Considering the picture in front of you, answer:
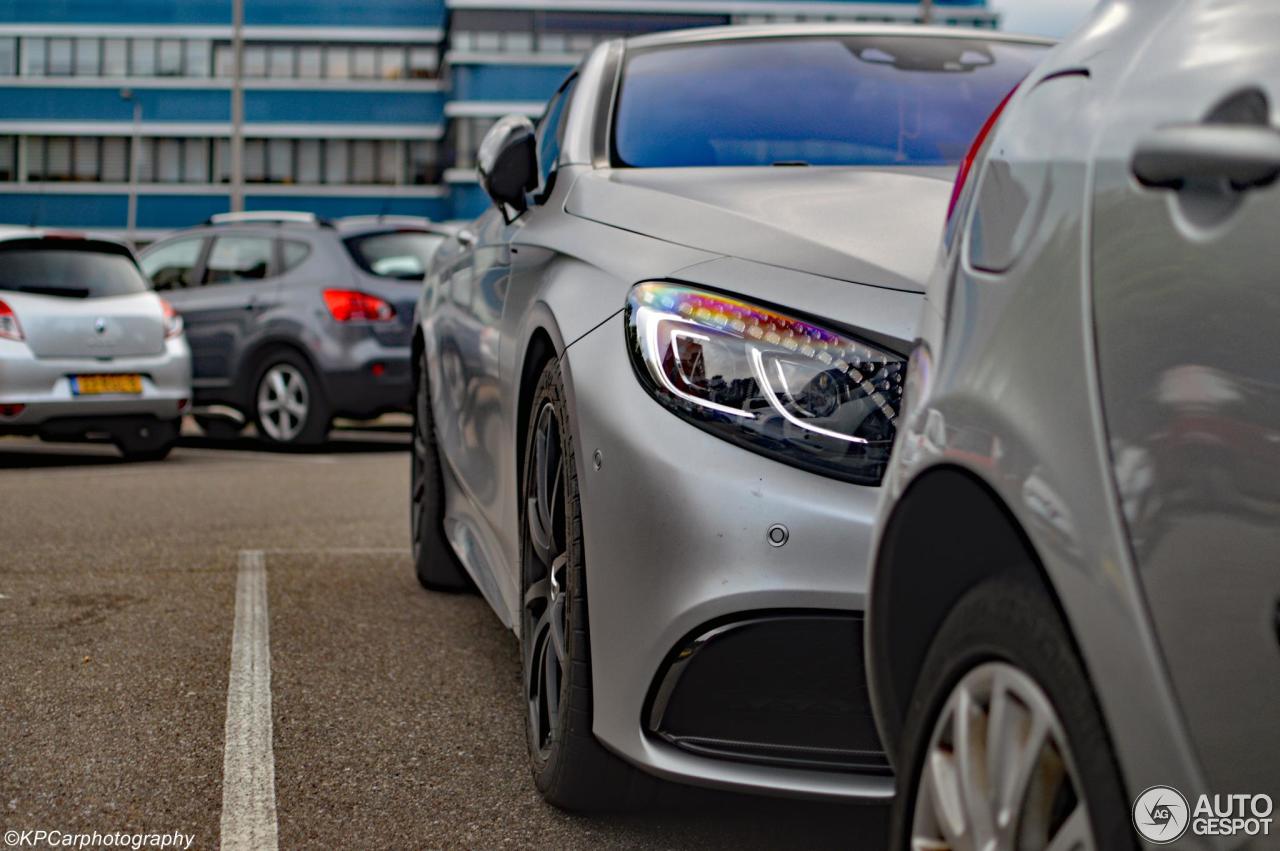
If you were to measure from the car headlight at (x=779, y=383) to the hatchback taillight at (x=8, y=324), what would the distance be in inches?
326

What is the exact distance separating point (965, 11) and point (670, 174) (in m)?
59.7

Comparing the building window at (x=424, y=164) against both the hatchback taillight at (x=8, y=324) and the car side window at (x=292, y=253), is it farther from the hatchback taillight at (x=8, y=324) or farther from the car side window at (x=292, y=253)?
the hatchback taillight at (x=8, y=324)

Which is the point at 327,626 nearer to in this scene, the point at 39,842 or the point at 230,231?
the point at 39,842

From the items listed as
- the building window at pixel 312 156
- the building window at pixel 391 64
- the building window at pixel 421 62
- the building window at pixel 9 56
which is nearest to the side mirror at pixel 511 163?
the building window at pixel 312 156

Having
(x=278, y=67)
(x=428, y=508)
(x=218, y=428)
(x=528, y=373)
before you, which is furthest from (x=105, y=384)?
(x=278, y=67)

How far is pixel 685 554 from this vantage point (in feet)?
8.95

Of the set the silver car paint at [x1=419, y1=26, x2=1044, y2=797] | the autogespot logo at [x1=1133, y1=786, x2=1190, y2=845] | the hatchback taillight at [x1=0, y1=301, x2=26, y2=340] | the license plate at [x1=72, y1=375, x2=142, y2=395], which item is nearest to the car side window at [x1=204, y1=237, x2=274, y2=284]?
the license plate at [x1=72, y1=375, x2=142, y2=395]

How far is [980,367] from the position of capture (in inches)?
75.9

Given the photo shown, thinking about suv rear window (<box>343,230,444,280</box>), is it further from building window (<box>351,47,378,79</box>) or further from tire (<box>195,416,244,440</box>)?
building window (<box>351,47,378,79</box>)

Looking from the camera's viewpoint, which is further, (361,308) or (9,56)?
(9,56)

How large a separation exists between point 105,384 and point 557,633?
818 centimetres

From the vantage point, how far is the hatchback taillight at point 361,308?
39.5ft

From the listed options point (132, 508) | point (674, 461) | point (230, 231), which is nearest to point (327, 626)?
point (674, 461)

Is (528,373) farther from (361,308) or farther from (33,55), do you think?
(33,55)
